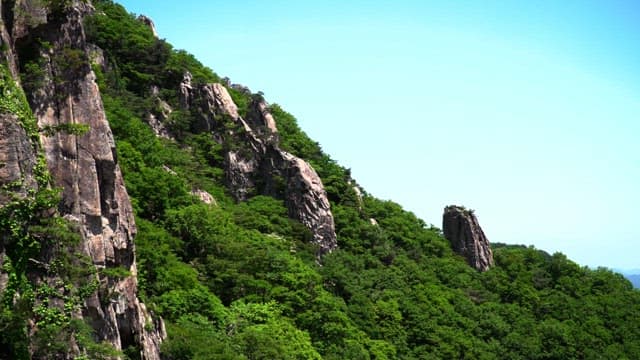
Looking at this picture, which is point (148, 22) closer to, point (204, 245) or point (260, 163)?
point (260, 163)

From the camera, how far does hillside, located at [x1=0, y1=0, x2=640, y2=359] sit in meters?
24.3

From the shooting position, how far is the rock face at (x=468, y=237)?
77.9 meters

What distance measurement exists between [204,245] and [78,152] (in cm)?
1991

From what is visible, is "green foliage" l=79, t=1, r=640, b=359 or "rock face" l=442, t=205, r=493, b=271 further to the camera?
"rock face" l=442, t=205, r=493, b=271

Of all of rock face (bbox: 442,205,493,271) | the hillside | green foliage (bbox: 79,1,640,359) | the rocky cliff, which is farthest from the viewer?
rock face (bbox: 442,205,493,271)

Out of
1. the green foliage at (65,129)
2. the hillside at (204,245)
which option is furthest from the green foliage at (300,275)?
the green foliage at (65,129)

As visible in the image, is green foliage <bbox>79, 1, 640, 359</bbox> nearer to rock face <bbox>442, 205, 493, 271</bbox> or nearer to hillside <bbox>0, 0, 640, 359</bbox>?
hillside <bbox>0, 0, 640, 359</bbox>

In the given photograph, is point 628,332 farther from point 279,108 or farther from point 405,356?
point 279,108

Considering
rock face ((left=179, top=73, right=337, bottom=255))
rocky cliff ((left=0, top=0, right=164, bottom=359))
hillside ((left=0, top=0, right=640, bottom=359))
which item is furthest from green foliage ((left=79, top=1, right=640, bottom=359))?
rocky cliff ((left=0, top=0, right=164, bottom=359))

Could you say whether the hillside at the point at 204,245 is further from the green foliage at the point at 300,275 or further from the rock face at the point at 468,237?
the rock face at the point at 468,237

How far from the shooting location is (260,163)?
65.4 m

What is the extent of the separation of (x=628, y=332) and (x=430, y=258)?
24.3 meters

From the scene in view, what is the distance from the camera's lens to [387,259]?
6562cm

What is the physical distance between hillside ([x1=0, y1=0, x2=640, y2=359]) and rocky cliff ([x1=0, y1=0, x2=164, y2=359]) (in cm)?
9
